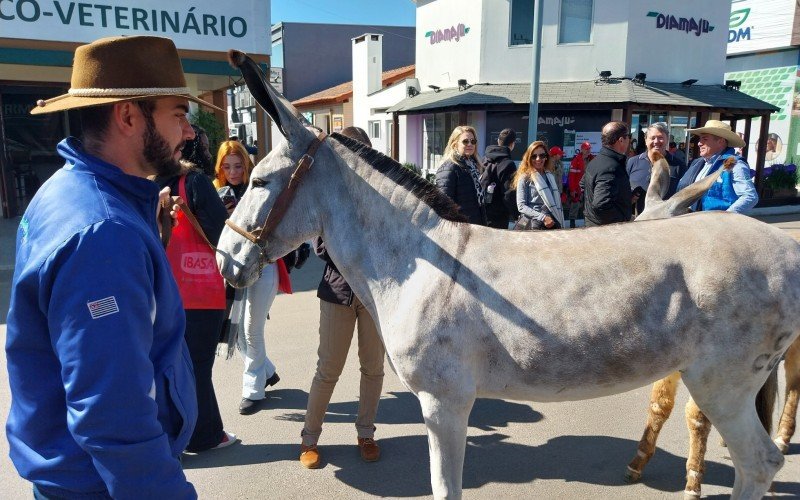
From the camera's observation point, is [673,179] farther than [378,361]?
→ Yes

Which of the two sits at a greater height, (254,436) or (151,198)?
(151,198)

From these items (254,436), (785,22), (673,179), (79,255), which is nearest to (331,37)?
(785,22)

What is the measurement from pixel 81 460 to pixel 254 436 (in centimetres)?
271

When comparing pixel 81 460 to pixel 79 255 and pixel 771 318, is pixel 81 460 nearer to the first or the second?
pixel 79 255

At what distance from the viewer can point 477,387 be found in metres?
2.28

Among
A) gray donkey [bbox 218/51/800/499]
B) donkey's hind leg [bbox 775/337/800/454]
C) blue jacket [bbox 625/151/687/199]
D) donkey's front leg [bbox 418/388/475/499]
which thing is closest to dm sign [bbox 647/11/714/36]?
blue jacket [bbox 625/151/687/199]

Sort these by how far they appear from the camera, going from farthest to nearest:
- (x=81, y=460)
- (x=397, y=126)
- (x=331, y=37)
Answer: (x=331, y=37) → (x=397, y=126) → (x=81, y=460)

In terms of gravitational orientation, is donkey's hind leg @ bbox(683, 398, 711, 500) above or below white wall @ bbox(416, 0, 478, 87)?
below

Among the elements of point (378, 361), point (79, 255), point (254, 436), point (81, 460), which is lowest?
point (254, 436)

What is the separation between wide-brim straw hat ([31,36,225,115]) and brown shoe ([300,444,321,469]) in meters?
2.63

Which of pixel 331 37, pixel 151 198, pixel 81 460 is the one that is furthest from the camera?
pixel 331 37

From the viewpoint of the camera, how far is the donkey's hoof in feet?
10.8

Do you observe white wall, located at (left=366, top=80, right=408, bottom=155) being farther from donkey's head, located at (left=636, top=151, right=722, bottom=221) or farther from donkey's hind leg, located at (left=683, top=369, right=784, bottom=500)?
donkey's hind leg, located at (left=683, top=369, right=784, bottom=500)

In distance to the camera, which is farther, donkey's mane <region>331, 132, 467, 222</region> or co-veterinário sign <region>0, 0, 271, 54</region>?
co-veterinário sign <region>0, 0, 271, 54</region>
